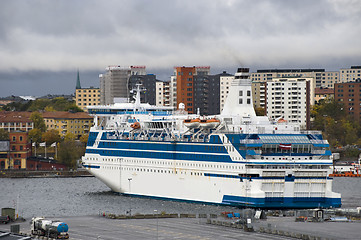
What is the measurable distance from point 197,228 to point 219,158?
1595cm

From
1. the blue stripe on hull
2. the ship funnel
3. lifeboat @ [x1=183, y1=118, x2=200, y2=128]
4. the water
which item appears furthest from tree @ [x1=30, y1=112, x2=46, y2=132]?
the blue stripe on hull

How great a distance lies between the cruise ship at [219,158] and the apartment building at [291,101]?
249ft

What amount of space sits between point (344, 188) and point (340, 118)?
7435 cm

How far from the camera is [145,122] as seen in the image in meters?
91.5

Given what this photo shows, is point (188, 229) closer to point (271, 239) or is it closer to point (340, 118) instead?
point (271, 239)

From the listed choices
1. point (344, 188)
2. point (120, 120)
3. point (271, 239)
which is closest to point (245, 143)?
point (271, 239)

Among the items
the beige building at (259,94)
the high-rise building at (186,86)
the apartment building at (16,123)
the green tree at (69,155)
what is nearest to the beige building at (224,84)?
the beige building at (259,94)

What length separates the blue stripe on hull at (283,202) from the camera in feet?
241

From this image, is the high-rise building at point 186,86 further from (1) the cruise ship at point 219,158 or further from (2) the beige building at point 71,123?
(1) the cruise ship at point 219,158

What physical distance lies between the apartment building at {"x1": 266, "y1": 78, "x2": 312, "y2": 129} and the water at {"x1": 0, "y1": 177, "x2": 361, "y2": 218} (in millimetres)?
50672

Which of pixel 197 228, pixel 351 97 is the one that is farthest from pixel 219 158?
pixel 351 97

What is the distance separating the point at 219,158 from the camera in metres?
77.9

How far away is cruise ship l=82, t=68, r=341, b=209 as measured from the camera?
74438mm

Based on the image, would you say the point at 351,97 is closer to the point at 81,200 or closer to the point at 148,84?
the point at 148,84
